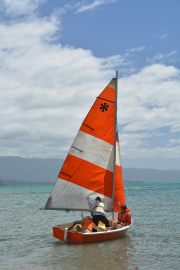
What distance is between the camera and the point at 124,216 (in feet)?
74.2

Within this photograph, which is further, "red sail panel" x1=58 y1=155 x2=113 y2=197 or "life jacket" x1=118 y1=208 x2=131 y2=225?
"life jacket" x1=118 y1=208 x2=131 y2=225

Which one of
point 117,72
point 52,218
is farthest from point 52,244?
point 52,218

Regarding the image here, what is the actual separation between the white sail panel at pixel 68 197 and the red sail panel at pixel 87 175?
0.84ft

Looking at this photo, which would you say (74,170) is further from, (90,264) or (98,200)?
(90,264)

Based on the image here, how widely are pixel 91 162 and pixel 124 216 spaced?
11.0 ft

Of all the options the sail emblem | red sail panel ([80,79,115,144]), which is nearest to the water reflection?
red sail panel ([80,79,115,144])

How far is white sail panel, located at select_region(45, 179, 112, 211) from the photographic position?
21844 mm

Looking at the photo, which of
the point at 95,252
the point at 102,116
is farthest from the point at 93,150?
the point at 95,252

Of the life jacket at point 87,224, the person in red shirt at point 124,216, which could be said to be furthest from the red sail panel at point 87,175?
the life jacket at point 87,224

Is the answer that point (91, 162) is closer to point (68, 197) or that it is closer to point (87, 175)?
point (87, 175)

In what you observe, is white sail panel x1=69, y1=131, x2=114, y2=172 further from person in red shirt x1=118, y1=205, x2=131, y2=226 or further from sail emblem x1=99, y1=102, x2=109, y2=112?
person in red shirt x1=118, y1=205, x2=131, y2=226

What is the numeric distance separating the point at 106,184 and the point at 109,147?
1.90 metres

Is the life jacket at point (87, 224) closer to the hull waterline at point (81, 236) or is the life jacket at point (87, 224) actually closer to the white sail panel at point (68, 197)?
the hull waterline at point (81, 236)

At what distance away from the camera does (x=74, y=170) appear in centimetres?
2192
